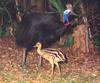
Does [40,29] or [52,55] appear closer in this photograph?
[52,55]

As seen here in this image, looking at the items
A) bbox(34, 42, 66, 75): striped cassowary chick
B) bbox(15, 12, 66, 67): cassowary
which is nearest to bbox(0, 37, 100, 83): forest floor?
bbox(34, 42, 66, 75): striped cassowary chick

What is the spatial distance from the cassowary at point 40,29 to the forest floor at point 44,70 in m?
0.44

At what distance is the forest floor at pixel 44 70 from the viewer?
660 centimetres

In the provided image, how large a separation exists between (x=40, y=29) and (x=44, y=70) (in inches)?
27.4

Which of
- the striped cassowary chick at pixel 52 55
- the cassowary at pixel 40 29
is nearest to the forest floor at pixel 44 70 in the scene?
the striped cassowary chick at pixel 52 55

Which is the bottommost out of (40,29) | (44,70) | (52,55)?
(44,70)

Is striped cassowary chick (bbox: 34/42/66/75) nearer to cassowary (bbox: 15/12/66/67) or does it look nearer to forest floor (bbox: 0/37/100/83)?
forest floor (bbox: 0/37/100/83)

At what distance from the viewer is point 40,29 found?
7.07 metres

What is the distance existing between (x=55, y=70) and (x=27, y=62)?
742 mm

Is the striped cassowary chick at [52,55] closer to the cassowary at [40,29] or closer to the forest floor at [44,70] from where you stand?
the forest floor at [44,70]

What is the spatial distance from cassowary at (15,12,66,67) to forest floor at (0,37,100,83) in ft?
1.44

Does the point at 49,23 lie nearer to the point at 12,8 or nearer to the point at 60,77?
the point at 60,77

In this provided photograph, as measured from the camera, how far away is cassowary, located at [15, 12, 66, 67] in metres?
7.03

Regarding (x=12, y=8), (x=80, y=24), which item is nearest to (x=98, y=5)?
(x=80, y=24)
